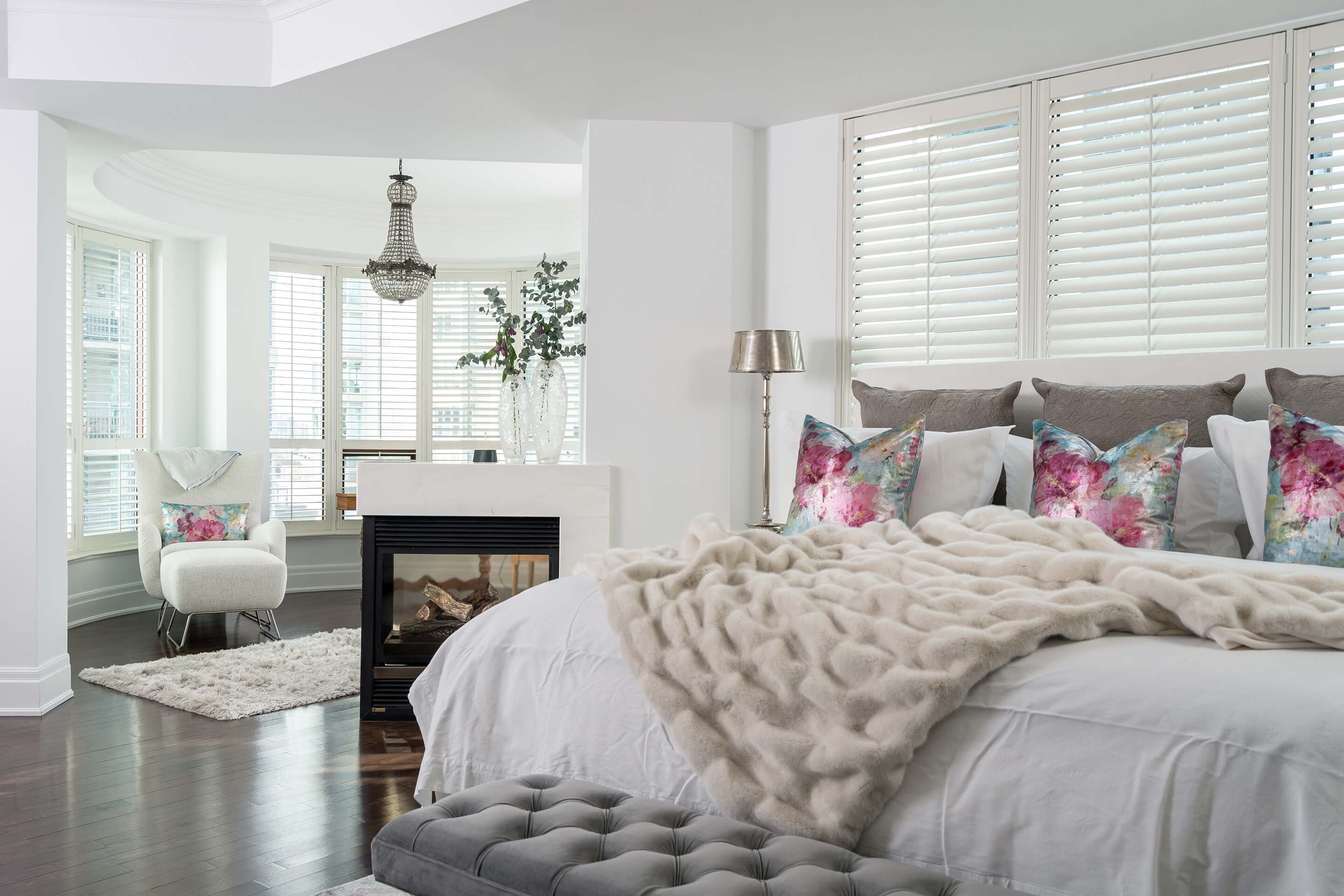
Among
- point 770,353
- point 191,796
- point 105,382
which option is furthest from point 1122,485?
point 105,382

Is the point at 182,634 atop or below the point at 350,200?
below

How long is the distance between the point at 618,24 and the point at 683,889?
278 cm

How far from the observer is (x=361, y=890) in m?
2.00

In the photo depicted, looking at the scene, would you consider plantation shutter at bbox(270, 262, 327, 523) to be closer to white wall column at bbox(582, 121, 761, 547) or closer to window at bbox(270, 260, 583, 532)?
window at bbox(270, 260, 583, 532)

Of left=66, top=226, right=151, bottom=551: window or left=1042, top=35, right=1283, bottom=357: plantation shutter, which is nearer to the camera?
left=1042, top=35, right=1283, bottom=357: plantation shutter

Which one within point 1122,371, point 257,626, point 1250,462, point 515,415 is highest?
point 1122,371

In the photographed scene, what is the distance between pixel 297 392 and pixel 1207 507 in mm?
5786

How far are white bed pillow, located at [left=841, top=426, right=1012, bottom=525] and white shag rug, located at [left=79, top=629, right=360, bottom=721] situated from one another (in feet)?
8.56

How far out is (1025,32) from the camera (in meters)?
3.28

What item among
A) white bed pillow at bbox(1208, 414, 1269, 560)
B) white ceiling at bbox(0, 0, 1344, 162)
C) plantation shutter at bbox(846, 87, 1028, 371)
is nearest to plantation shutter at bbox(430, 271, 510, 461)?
white ceiling at bbox(0, 0, 1344, 162)

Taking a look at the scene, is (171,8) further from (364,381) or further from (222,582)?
(364,381)

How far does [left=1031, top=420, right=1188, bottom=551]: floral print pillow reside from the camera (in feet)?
8.38

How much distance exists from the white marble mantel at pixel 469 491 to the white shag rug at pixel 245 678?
870 millimetres

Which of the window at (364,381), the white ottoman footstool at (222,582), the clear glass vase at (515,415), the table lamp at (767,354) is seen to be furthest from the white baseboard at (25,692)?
the table lamp at (767,354)
